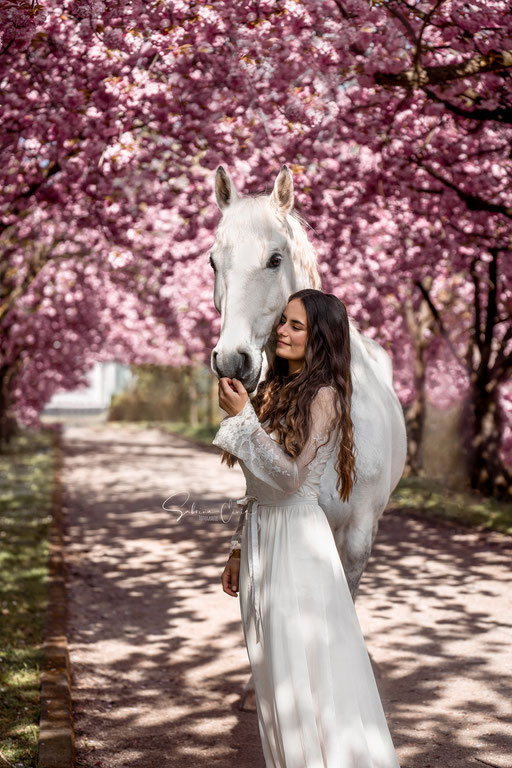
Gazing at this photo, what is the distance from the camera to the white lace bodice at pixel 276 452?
3.14 m

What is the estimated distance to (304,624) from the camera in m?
3.20

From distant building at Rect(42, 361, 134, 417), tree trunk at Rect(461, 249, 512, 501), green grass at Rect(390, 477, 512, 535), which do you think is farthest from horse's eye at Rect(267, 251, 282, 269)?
distant building at Rect(42, 361, 134, 417)

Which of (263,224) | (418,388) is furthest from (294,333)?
(418,388)

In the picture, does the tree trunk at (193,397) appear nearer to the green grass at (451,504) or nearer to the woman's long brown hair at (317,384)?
Result: the green grass at (451,504)

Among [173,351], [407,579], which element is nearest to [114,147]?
[407,579]

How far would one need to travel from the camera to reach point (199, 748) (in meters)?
4.52

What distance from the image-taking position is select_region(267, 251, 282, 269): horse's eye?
3883mm

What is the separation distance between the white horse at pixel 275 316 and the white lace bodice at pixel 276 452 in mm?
361

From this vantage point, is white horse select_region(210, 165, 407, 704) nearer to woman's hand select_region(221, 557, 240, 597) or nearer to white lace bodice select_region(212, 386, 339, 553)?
white lace bodice select_region(212, 386, 339, 553)

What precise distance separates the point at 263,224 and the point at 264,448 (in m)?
1.25

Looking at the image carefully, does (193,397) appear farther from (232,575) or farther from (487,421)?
(232,575)

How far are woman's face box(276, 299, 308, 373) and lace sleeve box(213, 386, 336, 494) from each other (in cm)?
30

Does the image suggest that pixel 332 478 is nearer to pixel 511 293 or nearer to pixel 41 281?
pixel 511 293

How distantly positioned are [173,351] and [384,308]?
18753 mm
